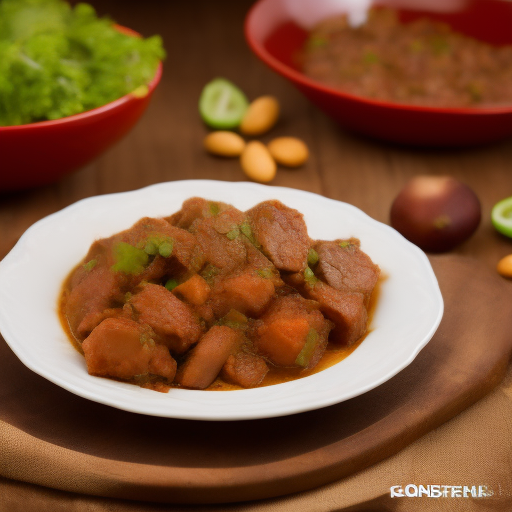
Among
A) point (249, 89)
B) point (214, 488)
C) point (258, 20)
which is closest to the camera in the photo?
point (214, 488)

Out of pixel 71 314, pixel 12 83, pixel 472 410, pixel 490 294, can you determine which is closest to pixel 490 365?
pixel 472 410

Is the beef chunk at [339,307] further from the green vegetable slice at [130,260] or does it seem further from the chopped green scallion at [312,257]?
the green vegetable slice at [130,260]

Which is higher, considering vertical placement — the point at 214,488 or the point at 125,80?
the point at 125,80

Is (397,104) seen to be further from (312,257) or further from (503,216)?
(312,257)

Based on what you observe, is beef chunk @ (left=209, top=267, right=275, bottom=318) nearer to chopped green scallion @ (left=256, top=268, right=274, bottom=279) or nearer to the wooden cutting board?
chopped green scallion @ (left=256, top=268, right=274, bottom=279)

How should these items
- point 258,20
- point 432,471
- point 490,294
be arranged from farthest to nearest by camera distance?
1. point 258,20
2. point 490,294
3. point 432,471

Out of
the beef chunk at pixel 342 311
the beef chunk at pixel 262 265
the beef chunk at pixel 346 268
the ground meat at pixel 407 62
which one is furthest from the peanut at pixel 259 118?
the beef chunk at pixel 342 311

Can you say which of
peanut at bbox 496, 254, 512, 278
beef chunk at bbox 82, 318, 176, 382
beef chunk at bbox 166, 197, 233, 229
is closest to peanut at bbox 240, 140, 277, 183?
beef chunk at bbox 166, 197, 233, 229

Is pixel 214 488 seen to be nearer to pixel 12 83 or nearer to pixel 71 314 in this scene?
pixel 71 314
